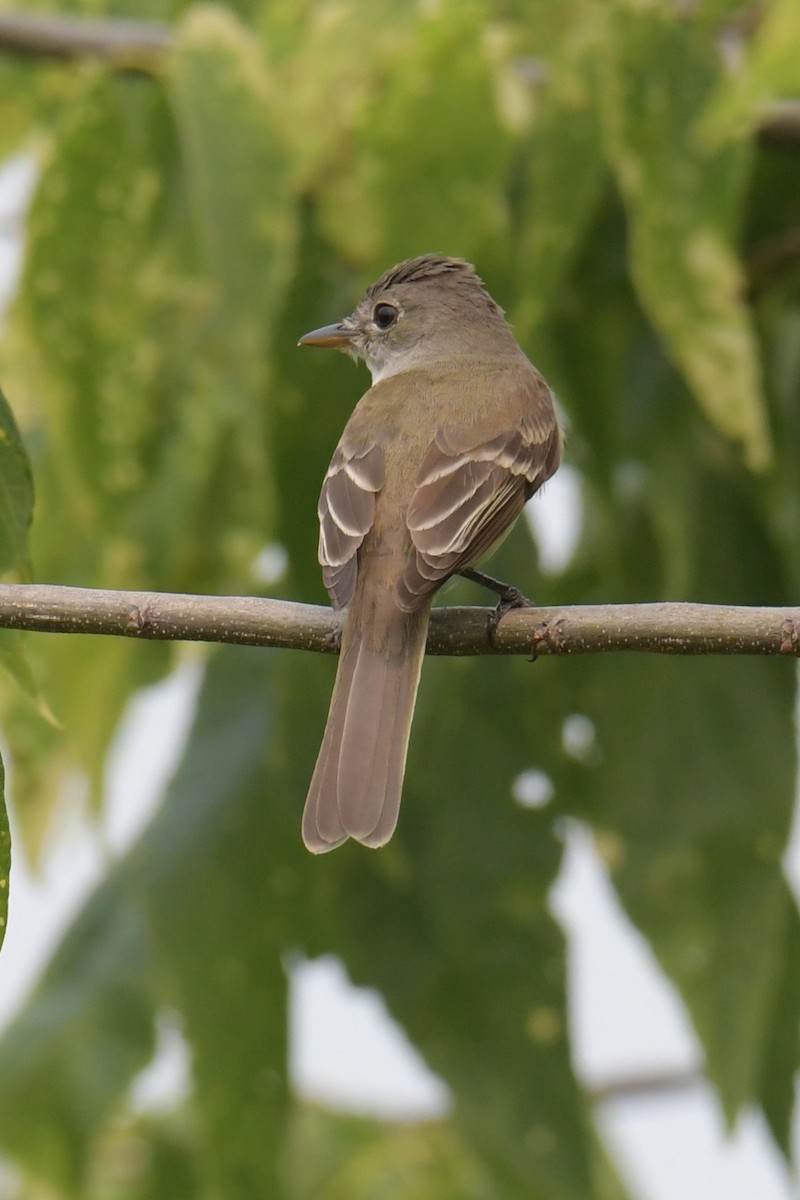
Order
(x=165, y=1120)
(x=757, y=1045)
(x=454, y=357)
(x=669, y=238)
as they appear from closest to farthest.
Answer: (x=669, y=238) < (x=757, y=1045) < (x=165, y=1120) < (x=454, y=357)

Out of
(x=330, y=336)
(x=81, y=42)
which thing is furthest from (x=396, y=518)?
(x=81, y=42)

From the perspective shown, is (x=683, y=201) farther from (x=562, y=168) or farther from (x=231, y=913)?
(x=231, y=913)

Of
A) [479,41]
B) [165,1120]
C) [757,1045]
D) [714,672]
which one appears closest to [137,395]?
[479,41]

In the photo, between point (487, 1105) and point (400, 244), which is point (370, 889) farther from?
point (400, 244)

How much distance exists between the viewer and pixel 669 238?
11.1 feet

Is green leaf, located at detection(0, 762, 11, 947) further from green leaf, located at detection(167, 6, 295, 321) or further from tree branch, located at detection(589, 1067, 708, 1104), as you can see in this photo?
tree branch, located at detection(589, 1067, 708, 1104)

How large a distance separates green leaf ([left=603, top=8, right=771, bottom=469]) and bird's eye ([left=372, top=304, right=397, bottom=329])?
171 centimetres

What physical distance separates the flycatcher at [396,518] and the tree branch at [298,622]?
0.54 meters

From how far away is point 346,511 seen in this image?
370 centimetres

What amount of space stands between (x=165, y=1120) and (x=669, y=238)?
2.67 m

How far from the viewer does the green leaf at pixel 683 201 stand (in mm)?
3283

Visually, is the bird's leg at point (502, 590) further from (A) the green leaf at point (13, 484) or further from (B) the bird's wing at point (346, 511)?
(A) the green leaf at point (13, 484)

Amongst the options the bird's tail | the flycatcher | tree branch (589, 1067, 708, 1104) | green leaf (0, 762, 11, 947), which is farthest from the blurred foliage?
green leaf (0, 762, 11, 947)

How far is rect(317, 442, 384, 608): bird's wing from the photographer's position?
11.6 feet
